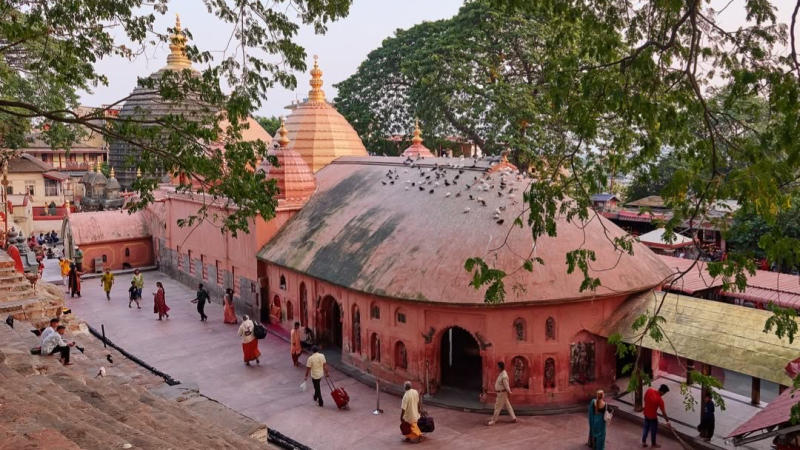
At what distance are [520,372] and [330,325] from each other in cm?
636

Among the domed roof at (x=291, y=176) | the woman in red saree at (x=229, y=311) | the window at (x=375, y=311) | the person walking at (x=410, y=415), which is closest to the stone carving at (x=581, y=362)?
the person walking at (x=410, y=415)

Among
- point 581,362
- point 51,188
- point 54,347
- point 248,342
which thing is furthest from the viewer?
point 51,188

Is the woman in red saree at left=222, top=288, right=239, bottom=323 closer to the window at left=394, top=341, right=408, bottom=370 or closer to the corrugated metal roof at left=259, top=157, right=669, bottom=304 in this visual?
the corrugated metal roof at left=259, top=157, right=669, bottom=304

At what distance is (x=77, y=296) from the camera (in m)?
26.1

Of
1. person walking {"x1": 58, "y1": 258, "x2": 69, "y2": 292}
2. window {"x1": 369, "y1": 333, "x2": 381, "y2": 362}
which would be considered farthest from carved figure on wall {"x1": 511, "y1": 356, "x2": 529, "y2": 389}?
person walking {"x1": 58, "y1": 258, "x2": 69, "y2": 292}

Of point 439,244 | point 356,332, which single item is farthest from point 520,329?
point 356,332

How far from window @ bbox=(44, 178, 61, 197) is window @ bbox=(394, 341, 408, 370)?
43.3 m

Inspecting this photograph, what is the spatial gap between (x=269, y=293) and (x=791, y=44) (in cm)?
1753

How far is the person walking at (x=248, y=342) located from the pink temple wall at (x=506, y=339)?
11.4ft

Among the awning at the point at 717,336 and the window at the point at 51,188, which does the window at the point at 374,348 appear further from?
the window at the point at 51,188

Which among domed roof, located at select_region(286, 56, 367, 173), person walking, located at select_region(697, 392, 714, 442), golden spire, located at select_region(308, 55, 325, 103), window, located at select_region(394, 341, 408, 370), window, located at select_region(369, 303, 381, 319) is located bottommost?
person walking, located at select_region(697, 392, 714, 442)

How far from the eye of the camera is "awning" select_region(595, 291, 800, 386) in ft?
39.1

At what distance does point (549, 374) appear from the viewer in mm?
14359

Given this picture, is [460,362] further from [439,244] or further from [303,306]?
[303,306]
